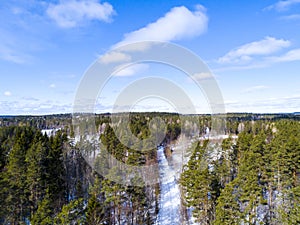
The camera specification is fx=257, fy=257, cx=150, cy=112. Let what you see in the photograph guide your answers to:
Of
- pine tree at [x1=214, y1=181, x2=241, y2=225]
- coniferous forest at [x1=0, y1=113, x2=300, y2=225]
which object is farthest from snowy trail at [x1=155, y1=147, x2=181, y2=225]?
pine tree at [x1=214, y1=181, x2=241, y2=225]

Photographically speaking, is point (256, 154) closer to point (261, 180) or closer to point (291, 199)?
point (261, 180)

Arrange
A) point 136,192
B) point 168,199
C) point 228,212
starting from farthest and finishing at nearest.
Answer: point 168,199, point 136,192, point 228,212

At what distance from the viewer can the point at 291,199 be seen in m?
21.0

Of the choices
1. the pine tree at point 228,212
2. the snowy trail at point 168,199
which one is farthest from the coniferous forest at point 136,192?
the snowy trail at point 168,199

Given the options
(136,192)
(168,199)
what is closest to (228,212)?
(136,192)

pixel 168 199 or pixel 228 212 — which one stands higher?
pixel 228 212

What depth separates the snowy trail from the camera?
34.5m

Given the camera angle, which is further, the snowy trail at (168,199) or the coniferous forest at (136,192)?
the snowy trail at (168,199)

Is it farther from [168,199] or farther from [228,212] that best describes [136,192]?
[168,199]

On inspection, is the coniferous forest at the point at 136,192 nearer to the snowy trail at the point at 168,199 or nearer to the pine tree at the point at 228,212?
the pine tree at the point at 228,212

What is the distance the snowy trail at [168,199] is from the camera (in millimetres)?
34500

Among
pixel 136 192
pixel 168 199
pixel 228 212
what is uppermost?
pixel 136 192

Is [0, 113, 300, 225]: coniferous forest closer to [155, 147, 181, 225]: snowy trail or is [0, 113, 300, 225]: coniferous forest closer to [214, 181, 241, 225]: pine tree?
[214, 181, 241, 225]: pine tree

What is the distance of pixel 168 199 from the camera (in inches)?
A: 1577
